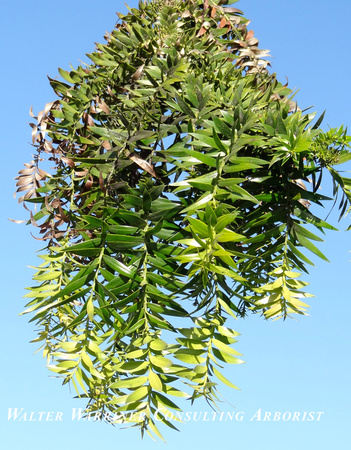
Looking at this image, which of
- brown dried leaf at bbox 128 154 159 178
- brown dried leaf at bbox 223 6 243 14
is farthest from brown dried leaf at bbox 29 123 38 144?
brown dried leaf at bbox 223 6 243 14

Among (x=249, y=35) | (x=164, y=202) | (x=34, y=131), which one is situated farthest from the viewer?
(x=249, y=35)

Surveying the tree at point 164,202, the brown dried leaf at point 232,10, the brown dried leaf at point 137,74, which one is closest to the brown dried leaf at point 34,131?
the tree at point 164,202

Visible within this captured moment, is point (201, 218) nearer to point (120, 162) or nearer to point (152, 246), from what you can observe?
point (152, 246)

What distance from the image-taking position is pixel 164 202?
3.80ft

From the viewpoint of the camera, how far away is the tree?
1080 millimetres

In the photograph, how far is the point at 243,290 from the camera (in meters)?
1.49

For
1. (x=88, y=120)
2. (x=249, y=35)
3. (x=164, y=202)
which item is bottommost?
(x=164, y=202)

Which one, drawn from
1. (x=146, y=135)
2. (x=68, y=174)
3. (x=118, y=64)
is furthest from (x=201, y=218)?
(x=118, y=64)

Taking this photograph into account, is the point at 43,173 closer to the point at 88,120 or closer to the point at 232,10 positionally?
the point at 88,120

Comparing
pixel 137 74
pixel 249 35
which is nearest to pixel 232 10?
pixel 249 35

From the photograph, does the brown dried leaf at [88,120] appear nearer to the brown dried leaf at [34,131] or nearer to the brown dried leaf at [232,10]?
the brown dried leaf at [34,131]

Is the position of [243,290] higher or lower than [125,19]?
lower

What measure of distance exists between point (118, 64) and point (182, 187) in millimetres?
481

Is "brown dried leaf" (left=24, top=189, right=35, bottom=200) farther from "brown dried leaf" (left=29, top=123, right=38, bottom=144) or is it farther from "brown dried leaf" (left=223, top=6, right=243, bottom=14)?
"brown dried leaf" (left=223, top=6, right=243, bottom=14)
